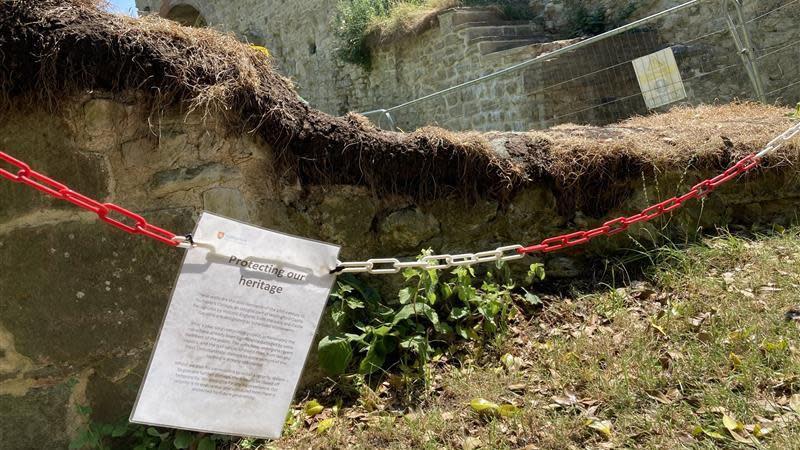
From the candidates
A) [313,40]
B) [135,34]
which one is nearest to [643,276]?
[135,34]

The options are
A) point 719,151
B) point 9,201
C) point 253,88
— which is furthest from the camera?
point 719,151

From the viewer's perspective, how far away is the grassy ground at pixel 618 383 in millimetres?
2377

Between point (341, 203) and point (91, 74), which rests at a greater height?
point (91, 74)

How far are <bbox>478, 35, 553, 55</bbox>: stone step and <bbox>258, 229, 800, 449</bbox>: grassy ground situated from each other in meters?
6.64

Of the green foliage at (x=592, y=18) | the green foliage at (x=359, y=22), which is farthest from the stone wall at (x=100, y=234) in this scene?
the green foliage at (x=359, y=22)

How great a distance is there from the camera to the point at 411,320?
9.81 ft

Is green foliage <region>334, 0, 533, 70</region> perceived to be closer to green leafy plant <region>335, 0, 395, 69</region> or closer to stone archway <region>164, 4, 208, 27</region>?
green leafy plant <region>335, 0, 395, 69</region>

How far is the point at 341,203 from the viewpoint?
125 inches

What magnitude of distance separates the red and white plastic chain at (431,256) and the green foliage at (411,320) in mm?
140

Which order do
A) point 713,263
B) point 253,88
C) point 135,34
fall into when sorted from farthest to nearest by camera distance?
point 713,263 → point 253,88 → point 135,34

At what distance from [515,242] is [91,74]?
2227 millimetres

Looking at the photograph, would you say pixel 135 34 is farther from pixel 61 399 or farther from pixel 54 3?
pixel 61 399

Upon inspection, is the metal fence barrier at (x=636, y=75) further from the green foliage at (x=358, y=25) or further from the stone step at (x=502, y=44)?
the green foliage at (x=358, y=25)

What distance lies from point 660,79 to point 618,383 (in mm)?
5198
